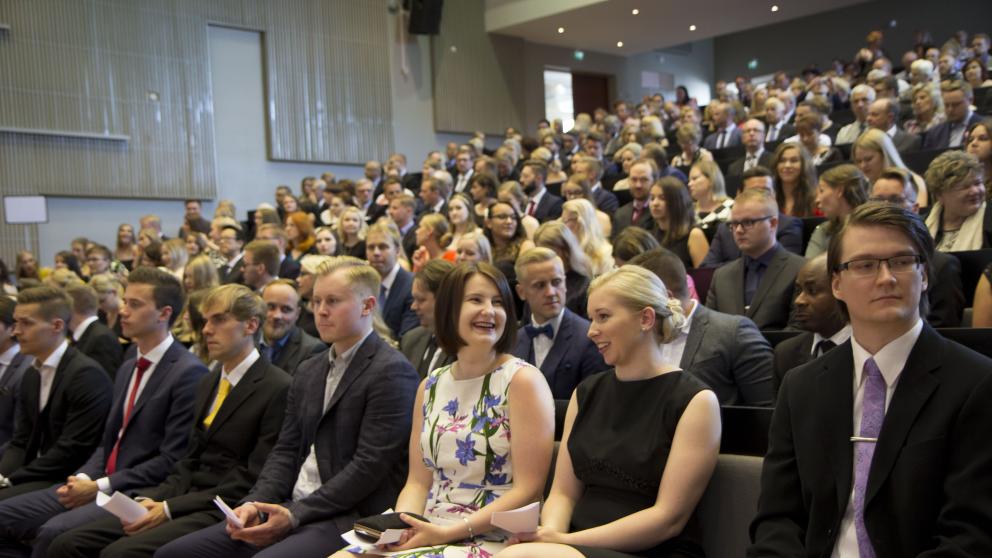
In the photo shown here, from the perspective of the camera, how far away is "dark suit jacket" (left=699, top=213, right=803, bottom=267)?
4461mm

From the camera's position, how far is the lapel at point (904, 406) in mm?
1692

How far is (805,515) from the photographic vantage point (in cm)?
188

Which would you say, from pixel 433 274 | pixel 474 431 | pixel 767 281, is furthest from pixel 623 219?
pixel 474 431

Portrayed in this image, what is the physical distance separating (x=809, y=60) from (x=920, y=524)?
18.2m

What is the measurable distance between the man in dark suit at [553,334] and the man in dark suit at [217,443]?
37.5 inches

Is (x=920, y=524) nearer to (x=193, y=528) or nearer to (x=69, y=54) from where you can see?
(x=193, y=528)

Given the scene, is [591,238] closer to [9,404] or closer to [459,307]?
[459,307]

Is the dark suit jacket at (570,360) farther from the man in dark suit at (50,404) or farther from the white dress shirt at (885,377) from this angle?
the man in dark suit at (50,404)

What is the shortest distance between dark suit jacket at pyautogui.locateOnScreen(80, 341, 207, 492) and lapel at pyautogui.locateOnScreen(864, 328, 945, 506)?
2703mm

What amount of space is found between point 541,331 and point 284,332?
1.36 metres

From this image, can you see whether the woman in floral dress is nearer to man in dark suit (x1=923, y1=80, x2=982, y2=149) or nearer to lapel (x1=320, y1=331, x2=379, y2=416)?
lapel (x1=320, y1=331, x2=379, y2=416)

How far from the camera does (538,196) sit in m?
7.45

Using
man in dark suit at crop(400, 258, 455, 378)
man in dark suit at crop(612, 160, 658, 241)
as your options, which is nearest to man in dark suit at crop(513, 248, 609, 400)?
man in dark suit at crop(400, 258, 455, 378)

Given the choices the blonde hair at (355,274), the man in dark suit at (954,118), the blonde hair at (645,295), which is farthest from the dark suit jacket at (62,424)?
the man in dark suit at (954,118)
